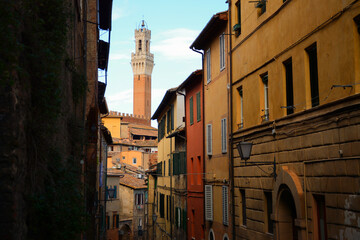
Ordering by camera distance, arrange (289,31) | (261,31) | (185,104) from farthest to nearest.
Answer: (185,104) → (261,31) → (289,31)

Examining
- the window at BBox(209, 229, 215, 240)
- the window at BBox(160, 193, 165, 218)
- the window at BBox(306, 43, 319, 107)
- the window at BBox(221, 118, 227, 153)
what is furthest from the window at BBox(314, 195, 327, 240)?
the window at BBox(160, 193, 165, 218)

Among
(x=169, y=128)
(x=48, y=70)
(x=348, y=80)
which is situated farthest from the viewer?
(x=169, y=128)

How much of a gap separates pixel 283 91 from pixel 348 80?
11.3 feet

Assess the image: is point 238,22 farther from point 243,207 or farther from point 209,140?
point 243,207

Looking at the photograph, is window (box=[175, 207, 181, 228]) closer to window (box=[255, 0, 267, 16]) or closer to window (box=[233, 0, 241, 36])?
window (box=[233, 0, 241, 36])

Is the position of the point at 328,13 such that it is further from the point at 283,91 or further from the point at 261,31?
the point at 261,31

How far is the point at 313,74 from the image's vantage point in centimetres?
1066

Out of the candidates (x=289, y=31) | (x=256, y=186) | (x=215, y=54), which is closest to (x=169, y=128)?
(x=215, y=54)

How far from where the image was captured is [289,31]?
11727mm

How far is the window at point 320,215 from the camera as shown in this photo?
10.2m

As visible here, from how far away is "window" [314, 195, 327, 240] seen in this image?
10.2 m

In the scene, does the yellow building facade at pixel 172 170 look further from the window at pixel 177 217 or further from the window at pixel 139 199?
the window at pixel 139 199

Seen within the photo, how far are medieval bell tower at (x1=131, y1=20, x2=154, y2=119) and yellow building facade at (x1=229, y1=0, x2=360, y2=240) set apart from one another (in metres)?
116

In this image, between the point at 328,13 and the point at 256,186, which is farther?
the point at 256,186
